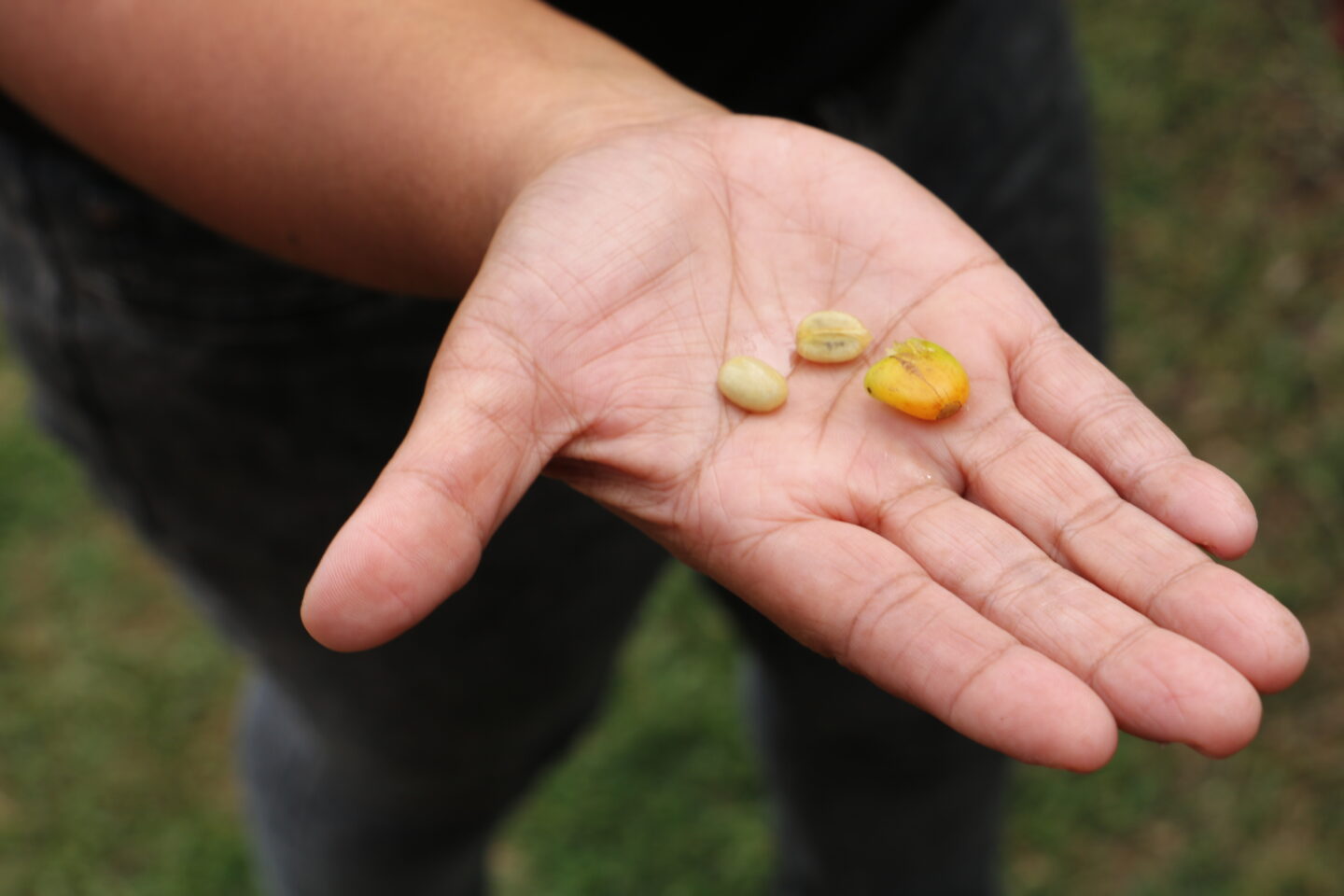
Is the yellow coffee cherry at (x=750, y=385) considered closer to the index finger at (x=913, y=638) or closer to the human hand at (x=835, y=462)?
the human hand at (x=835, y=462)

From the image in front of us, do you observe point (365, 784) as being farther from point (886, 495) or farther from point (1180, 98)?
point (1180, 98)

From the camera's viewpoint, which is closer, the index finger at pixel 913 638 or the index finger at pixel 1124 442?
the index finger at pixel 913 638

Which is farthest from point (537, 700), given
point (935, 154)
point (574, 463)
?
point (935, 154)

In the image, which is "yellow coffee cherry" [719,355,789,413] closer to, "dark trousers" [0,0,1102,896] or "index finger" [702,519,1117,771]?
"index finger" [702,519,1117,771]

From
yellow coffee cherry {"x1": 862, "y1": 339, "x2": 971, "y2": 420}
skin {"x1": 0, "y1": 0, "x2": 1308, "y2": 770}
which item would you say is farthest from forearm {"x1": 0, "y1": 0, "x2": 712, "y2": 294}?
yellow coffee cherry {"x1": 862, "y1": 339, "x2": 971, "y2": 420}

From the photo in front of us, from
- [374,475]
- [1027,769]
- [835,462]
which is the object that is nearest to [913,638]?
[835,462]

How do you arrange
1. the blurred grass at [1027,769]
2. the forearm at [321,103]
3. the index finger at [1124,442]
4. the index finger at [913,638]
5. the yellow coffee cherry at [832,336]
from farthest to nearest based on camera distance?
the blurred grass at [1027,769] < the yellow coffee cherry at [832,336] < the forearm at [321,103] < the index finger at [1124,442] < the index finger at [913,638]

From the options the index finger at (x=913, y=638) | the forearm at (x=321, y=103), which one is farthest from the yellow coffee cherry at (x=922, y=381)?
the forearm at (x=321, y=103)
